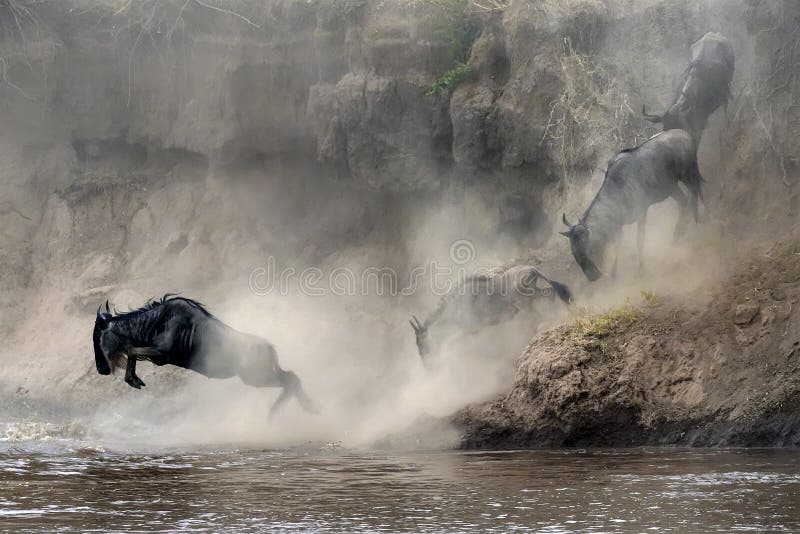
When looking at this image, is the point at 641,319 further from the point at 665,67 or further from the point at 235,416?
the point at 235,416

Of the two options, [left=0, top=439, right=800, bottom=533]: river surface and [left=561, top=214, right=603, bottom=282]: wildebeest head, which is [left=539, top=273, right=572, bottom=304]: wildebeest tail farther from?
[left=0, top=439, right=800, bottom=533]: river surface

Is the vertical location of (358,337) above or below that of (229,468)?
above

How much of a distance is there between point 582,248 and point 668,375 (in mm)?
2335

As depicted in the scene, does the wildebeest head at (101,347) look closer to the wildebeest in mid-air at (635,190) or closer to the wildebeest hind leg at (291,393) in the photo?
the wildebeest hind leg at (291,393)

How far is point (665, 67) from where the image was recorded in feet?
52.3

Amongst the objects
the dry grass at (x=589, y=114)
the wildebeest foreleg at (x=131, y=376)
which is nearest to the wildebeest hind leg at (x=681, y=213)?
the dry grass at (x=589, y=114)

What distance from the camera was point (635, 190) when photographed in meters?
Answer: 14.1

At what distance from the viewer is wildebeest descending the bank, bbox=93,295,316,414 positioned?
14336mm

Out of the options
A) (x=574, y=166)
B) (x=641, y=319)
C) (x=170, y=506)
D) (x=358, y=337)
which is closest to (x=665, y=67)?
(x=574, y=166)

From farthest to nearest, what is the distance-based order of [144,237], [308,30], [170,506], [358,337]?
1. [144,237]
2. [308,30]
3. [358,337]
4. [170,506]

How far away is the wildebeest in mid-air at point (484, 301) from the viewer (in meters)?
14.8

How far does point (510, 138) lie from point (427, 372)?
3715 millimetres

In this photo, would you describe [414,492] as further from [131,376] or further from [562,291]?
[131,376]

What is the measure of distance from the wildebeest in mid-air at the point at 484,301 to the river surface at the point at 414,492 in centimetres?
306
